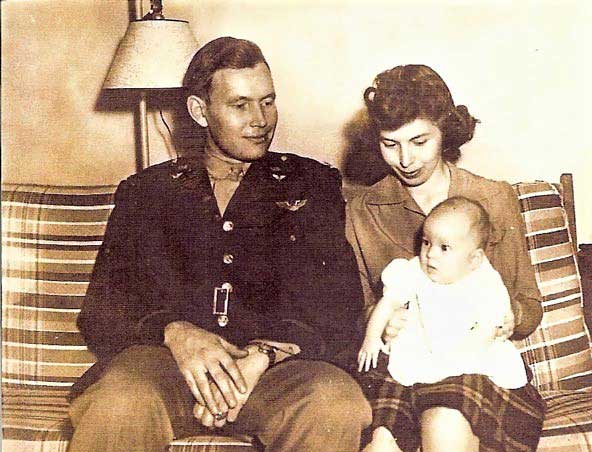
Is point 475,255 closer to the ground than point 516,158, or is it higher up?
closer to the ground

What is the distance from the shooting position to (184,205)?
4.28ft

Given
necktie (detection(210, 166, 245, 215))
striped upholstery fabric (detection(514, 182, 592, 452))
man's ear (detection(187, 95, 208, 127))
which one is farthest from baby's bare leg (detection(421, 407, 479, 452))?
man's ear (detection(187, 95, 208, 127))

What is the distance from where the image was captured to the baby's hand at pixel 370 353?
120 centimetres

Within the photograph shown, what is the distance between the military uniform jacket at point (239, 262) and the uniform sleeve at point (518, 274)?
0.82 feet

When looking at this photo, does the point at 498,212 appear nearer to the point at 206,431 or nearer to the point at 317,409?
the point at 317,409

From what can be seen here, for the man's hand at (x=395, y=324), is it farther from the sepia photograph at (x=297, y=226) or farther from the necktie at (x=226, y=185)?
the necktie at (x=226, y=185)

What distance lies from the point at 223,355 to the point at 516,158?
635 mm

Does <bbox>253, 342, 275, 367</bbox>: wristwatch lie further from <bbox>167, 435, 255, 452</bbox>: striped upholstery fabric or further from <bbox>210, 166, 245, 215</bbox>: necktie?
<bbox>210, 166, 245, 215</bbox>: necktie

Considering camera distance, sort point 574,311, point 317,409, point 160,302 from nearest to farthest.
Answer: point 317,409
point 160,302
point 574,311

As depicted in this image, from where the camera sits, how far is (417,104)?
4.12 feet

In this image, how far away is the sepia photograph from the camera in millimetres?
1176

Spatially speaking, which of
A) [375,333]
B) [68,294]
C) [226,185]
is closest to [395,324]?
[375,333]

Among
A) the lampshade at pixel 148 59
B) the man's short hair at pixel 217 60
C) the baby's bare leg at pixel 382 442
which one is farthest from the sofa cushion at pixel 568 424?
the lampshade at pixel 148 59

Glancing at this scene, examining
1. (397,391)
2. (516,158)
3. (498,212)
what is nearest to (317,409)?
(397,391)
